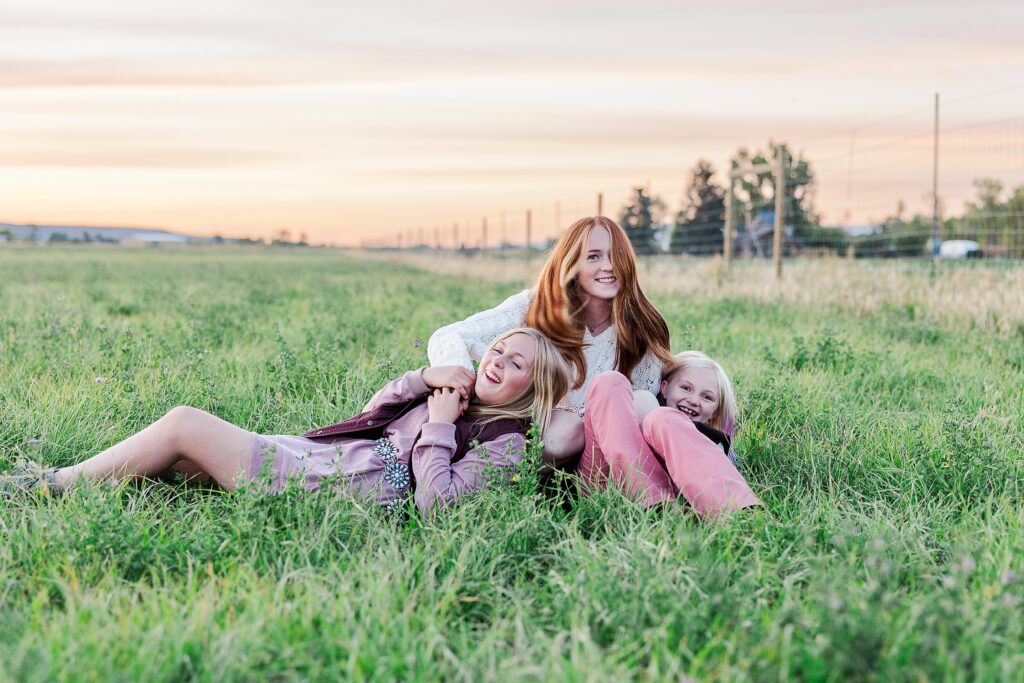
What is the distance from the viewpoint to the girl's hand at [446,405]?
323 centimetres

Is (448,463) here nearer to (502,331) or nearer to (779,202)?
(502,331)

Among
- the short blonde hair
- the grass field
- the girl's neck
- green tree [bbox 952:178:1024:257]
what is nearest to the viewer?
the grass field

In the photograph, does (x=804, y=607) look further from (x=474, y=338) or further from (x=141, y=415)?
(x=141, y=415)

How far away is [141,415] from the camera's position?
4164mm

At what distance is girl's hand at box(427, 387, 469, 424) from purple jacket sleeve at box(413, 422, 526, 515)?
0.06 m

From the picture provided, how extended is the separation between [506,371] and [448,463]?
1.68 ft

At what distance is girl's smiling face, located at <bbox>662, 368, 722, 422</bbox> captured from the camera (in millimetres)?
3768

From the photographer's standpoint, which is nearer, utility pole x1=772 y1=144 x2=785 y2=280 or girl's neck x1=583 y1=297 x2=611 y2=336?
girl's neck x1=583 y1=297 x2=611 y2=336

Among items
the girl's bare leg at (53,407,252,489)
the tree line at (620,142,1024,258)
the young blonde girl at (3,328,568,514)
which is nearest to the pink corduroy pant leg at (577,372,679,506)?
the young blonde girl at (3,328,568,514)

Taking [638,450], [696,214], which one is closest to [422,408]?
[638,450]

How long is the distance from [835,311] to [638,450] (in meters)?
6.80

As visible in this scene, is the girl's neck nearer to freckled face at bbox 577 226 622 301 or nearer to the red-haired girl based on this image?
the red-haired girl

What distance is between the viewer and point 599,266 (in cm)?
410

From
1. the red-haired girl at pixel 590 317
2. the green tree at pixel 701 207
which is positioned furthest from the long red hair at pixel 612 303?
the green tree at pixel 701 207
